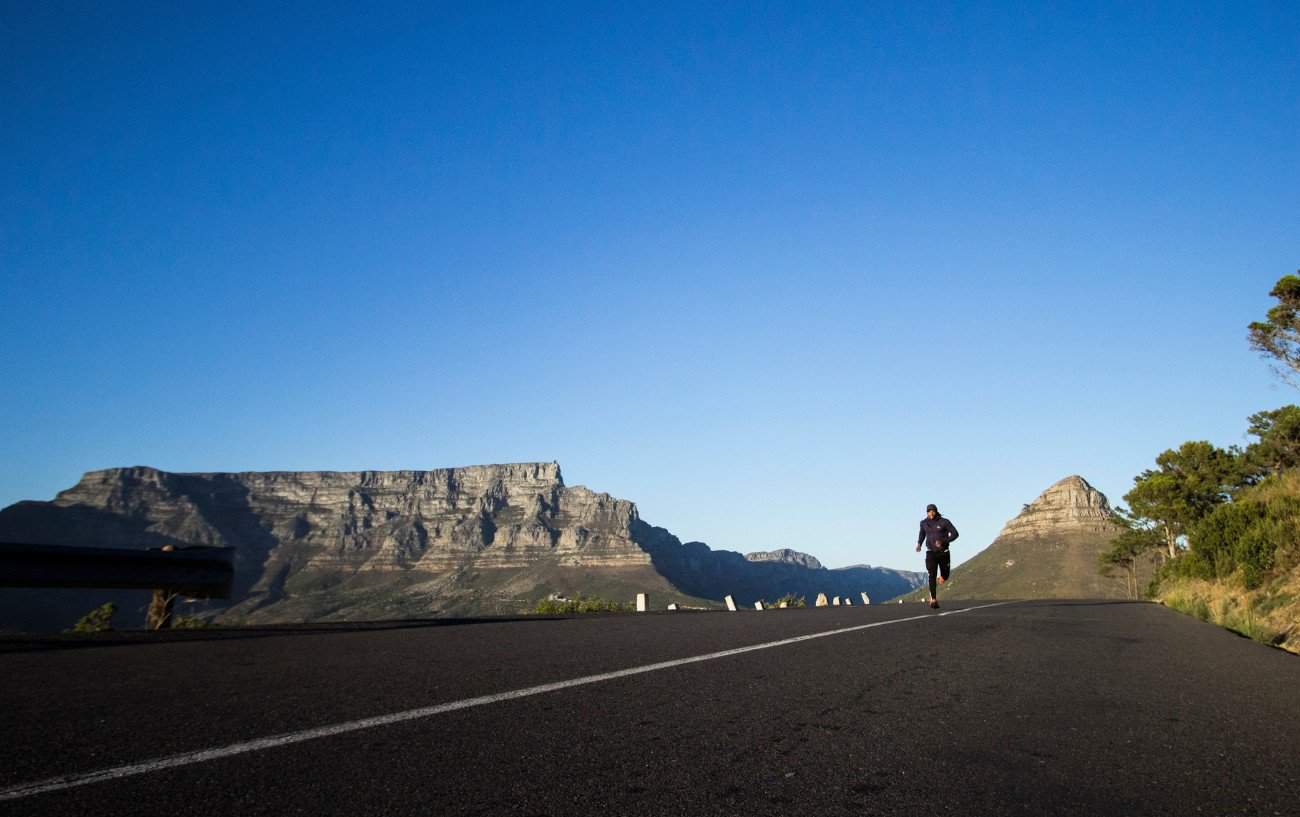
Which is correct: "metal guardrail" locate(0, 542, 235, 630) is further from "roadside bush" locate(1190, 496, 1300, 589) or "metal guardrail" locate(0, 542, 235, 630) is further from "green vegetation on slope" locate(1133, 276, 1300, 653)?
"roadside bush" locate(1190, 496, 1300, 589)

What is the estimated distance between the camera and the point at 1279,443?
154 feet

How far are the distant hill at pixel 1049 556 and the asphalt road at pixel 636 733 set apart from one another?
111 m

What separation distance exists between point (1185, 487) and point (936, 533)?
156ft

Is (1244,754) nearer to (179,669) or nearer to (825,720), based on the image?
(825,720)

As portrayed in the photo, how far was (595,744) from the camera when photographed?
12.1ft

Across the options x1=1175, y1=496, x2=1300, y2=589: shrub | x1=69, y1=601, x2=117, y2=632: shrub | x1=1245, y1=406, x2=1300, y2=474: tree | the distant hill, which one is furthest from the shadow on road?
the distant hill

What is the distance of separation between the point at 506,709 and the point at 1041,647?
7130mm

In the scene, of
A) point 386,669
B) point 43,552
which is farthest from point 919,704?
point 43,552

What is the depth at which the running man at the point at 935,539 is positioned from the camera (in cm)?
1688

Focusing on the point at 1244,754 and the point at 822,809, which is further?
the point at 1244,754

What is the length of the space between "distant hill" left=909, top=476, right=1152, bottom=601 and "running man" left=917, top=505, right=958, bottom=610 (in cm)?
9919

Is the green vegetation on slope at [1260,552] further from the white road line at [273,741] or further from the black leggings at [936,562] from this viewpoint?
the white road line at [273,741]

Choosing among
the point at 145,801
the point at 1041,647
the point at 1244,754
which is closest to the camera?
the point at 145,801

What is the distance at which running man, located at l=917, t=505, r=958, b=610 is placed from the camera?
16.9 metres
